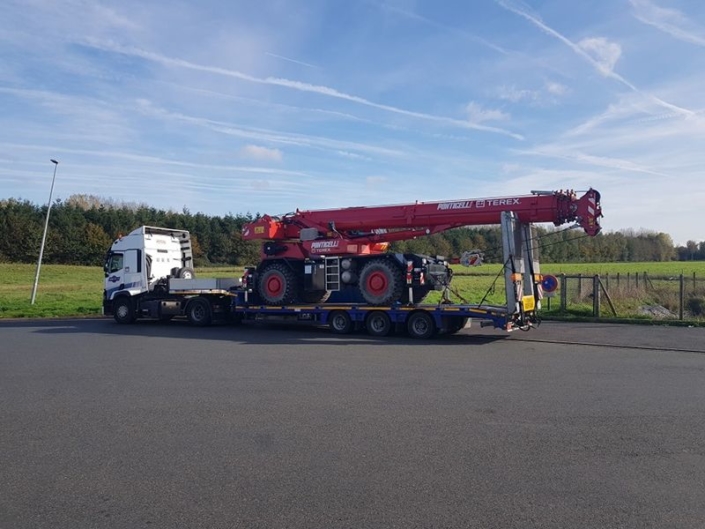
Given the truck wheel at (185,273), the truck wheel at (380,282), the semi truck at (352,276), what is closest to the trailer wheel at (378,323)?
the semi truck at (352,276)

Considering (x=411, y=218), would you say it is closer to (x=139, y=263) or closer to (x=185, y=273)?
(x=185, y=273)

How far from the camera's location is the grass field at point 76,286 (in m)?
25.0

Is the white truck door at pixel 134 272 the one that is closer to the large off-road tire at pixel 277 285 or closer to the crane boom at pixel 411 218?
the crane boom at pixel 411 218

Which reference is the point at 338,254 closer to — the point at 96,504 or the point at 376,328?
the point at 376,328

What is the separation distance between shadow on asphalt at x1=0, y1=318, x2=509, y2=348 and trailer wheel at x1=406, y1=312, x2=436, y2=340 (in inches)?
8.3

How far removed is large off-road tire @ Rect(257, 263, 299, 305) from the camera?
18.5 m

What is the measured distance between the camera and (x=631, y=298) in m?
→ 23.2

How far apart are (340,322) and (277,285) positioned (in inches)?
105

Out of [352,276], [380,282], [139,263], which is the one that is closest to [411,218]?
[380,282]

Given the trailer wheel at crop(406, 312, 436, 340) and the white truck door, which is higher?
the white truck door

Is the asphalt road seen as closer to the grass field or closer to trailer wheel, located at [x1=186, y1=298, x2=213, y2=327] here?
the grass field

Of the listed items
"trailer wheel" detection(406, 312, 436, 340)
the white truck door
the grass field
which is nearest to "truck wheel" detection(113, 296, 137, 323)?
the white truck door

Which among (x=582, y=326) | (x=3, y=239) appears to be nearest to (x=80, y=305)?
(x=582, y=326)

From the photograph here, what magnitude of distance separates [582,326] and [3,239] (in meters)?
64.6
